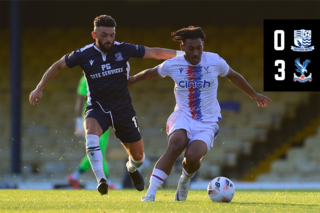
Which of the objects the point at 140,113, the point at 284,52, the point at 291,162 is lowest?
the point at 291,162

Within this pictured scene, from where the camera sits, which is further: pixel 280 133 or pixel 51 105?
pixel 51 105

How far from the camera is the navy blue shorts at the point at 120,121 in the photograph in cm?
539

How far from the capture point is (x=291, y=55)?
1293 centimetres

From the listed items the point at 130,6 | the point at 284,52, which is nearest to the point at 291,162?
the point at 284,52

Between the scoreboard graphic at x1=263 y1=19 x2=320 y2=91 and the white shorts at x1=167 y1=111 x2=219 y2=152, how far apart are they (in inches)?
303

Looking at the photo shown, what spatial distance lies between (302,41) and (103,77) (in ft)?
28.6

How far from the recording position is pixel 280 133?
11898 mm

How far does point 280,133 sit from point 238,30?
9.79ft

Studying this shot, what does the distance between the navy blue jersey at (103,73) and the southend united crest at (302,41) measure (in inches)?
322

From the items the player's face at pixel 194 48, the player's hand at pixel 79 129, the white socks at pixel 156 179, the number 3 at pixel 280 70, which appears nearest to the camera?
the white socks at pixel 156 179

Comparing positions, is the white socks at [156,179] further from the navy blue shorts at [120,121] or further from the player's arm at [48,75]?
the player's arm at [48,75]

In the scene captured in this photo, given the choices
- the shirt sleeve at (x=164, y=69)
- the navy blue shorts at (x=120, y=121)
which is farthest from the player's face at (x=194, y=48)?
→ the navy blue shorts at (x=120, y=121)

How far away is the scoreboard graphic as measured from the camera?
12531 mm

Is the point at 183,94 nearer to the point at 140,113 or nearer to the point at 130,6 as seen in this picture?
the point at 140,113
